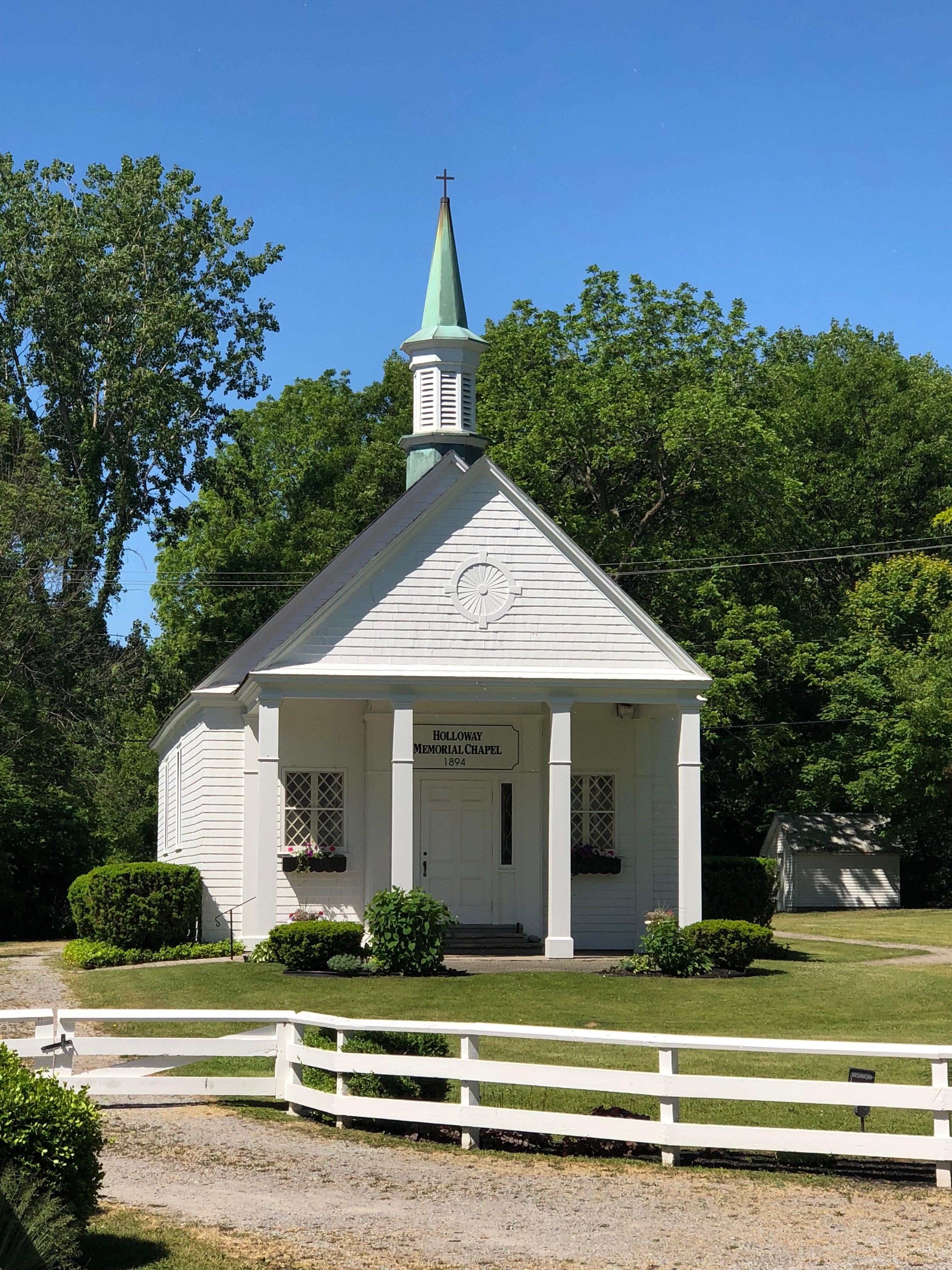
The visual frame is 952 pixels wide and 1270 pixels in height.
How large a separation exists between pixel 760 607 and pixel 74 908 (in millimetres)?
20003

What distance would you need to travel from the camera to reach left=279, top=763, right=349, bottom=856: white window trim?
957 inches

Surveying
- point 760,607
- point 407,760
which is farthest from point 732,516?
point 407,760

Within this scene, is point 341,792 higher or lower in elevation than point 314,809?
higher

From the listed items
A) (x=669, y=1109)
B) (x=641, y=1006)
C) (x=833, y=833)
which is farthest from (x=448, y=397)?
(x=669, y=1109)

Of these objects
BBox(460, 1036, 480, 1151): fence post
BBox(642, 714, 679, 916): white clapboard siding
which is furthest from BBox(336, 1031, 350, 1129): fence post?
BBox(642, 714, 679, 916): white clapboard siding

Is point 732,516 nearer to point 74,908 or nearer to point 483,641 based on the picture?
point 483,641

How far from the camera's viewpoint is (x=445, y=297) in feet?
99.9

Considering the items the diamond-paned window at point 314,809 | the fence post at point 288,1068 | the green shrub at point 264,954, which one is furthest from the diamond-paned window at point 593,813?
the fence post at point 288,1068

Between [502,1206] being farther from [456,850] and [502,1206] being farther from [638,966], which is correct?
[456,850]

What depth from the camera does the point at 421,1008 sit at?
16.7 metres

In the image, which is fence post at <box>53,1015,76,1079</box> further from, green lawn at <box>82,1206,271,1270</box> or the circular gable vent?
the circular gable vent

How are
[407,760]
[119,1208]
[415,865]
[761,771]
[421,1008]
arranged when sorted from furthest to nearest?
[761,771] < [415,865] < [407,760] < [421,1008] < [119,1208]

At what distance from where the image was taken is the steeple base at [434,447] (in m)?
29.2

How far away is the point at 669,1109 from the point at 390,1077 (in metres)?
2.39
